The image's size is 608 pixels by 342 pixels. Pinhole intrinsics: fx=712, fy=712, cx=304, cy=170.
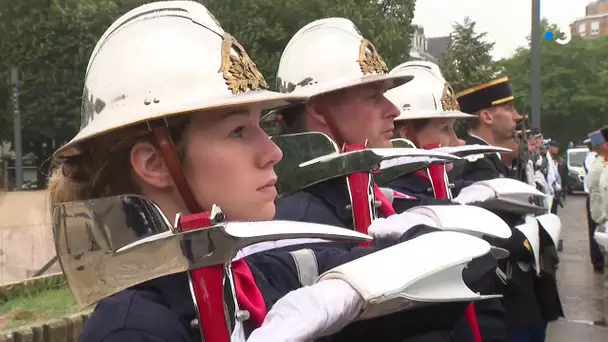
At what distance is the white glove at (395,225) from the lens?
2201 mm

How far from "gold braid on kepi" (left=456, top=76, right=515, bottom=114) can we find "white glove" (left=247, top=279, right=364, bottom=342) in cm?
403

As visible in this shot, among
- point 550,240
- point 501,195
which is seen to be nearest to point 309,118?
point 501,195

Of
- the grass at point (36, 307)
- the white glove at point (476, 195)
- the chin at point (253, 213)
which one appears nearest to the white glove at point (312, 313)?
the chin at point (253, 213)

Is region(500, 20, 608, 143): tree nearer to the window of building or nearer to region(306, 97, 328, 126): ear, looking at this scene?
region(306, 97, 328, 126): ear

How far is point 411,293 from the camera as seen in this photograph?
1.64 meters

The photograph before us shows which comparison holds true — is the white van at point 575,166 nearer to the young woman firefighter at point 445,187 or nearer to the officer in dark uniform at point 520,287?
the young woman firefighter at point 445,187

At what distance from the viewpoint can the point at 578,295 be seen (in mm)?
9445

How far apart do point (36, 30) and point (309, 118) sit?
1716 centimetres

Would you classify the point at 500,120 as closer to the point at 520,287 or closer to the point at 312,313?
the point at 520,287

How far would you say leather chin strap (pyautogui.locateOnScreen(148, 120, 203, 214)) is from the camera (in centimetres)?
170

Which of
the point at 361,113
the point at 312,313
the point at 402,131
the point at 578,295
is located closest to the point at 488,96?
the point at 402,131

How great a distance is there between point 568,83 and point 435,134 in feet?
124

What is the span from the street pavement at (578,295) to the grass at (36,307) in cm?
474

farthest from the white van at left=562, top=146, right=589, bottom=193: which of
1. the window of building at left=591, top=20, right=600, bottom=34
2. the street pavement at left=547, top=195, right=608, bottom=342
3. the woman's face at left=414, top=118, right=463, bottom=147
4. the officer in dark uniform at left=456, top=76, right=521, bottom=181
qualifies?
the window of building at left=591, top=20, right=600, bottom=34
